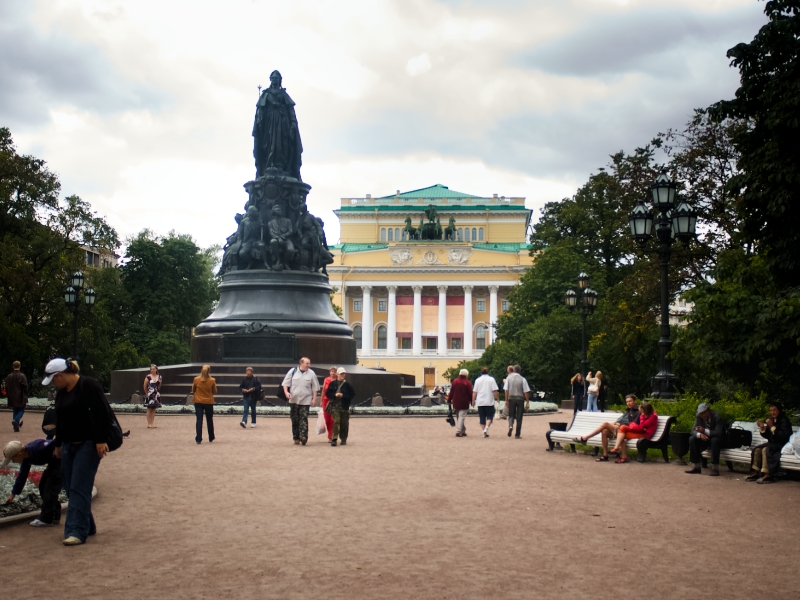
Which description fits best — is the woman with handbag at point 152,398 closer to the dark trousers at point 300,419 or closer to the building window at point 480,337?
the dark trousers at point 300,419

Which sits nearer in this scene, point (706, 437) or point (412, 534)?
point (412, 534)

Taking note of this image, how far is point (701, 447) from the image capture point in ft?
49.9

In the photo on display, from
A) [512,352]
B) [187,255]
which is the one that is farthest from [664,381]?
[187,255]

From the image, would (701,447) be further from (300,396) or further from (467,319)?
(467,319)

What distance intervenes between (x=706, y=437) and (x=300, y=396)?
282 inches

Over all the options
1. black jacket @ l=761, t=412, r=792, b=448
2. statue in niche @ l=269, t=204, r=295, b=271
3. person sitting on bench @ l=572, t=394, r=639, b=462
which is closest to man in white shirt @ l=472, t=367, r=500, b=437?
person sitting on bench @ l=572, t=394, r=639, b=462

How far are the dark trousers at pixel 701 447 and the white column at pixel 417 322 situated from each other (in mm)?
96330

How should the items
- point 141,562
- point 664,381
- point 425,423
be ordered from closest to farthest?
→ point 141,562 < point 664,381 < point 425,423

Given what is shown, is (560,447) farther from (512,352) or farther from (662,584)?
(512,352)

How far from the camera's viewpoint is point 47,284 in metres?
47.9

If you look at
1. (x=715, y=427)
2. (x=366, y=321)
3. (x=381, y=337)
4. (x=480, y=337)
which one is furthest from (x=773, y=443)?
(x=381, y=337)

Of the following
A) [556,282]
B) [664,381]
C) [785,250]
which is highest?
[556,282]

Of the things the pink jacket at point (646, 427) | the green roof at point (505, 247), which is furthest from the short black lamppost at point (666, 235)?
the green roof at point (505, 247)

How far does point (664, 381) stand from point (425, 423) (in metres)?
9.18
